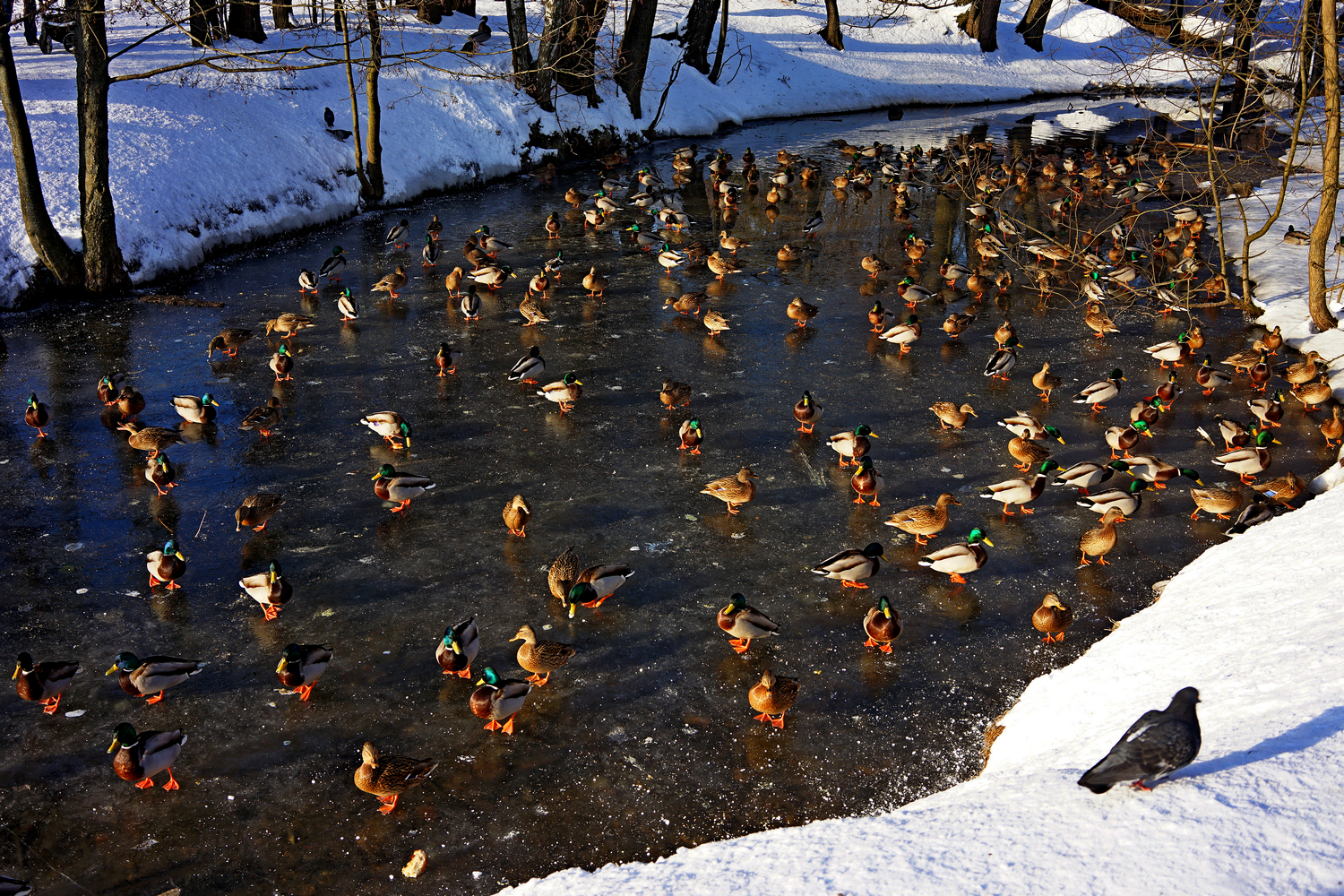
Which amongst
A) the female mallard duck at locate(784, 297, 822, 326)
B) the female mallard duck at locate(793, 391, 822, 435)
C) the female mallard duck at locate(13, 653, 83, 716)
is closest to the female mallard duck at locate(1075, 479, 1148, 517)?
the female mallard duck at locate(793, 391, 822, 435)

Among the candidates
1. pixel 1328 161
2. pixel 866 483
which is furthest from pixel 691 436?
pixel 1328 161

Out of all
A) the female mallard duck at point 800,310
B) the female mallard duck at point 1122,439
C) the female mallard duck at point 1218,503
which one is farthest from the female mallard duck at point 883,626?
the female mallard duck at point 800,310

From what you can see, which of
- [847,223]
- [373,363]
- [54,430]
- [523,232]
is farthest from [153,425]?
[847,223]

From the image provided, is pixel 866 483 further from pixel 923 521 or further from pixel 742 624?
pixel 742 624

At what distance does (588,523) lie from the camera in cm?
947

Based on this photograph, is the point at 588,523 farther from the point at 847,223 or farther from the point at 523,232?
the point at 847,223

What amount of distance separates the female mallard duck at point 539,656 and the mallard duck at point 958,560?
11.1 ft

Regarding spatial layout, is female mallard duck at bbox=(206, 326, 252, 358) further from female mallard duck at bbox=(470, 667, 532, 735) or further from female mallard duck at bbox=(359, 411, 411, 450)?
female mallard duck at bbox=(470, 667, 532, 735)

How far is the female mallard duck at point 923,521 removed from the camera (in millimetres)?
8961

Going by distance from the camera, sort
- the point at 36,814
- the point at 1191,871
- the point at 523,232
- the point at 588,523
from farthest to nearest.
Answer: the point at 523,232 → the point at 588,523 → the point at 36,814 → the point at 1191,871

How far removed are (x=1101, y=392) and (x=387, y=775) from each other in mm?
9829

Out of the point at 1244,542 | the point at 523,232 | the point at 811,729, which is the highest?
the point at 523,232

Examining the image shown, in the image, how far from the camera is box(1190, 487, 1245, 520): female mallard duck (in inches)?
374

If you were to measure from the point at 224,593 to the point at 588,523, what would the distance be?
11.0 ft
